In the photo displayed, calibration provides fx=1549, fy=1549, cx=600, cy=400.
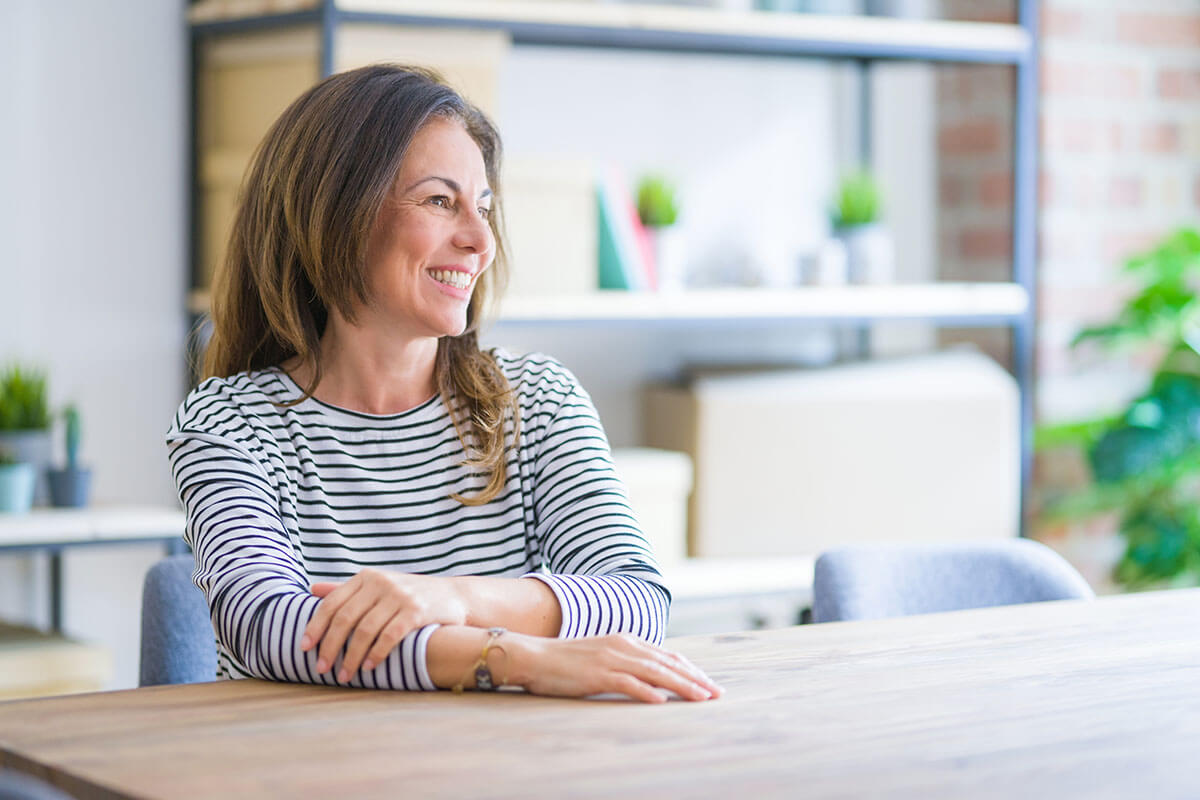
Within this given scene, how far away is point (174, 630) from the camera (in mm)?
1637

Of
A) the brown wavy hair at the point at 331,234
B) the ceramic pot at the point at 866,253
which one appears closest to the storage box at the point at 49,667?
the brown wavy hair at the point at 331,234

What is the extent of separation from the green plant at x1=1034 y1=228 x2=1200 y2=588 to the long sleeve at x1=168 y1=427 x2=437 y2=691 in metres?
2.01

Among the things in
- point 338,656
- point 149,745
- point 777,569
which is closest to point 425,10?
point 777,569

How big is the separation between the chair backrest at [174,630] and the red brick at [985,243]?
2160 millimetres

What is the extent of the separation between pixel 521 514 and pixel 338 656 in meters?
0.38

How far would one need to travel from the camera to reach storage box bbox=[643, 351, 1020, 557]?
2.91 m

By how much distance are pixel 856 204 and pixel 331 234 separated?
66.9 inches

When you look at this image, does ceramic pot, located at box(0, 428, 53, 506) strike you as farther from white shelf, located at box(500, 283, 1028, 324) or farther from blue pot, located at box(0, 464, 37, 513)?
white shelf, located at box(500, 283, 1028, 324)

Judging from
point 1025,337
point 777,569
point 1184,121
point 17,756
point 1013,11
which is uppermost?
point 1013,11

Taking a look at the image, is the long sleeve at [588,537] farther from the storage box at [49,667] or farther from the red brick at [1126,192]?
the red brick at [1126,192]

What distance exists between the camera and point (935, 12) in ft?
11.3

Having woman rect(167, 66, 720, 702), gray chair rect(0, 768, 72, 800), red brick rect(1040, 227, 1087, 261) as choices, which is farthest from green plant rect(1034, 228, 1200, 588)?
gray chair rect(0, 768, 72, 800)

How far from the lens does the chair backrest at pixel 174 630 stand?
1.63 meters

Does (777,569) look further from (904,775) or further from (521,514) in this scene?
(904,775)
